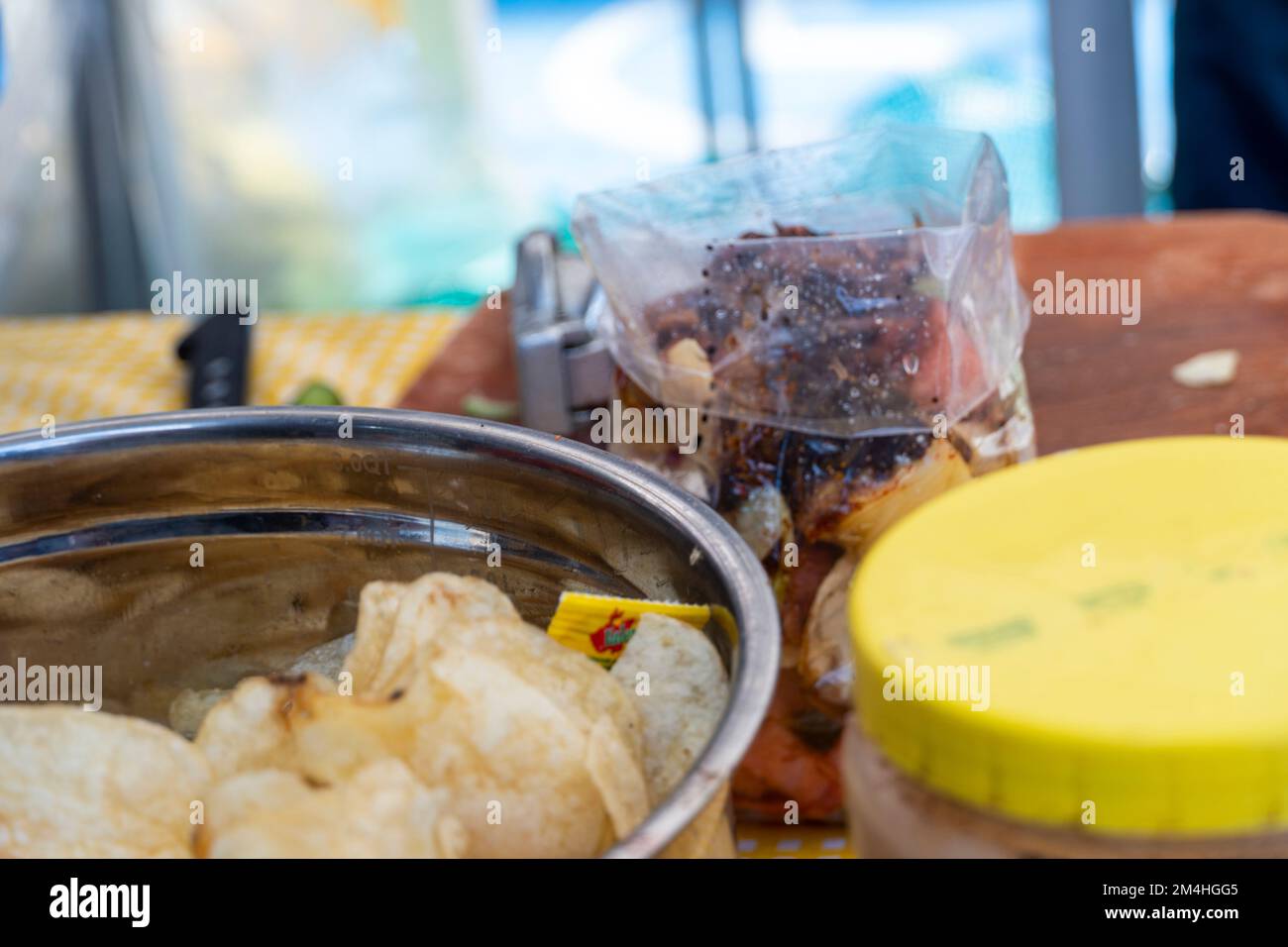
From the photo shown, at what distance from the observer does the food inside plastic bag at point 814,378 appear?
0.65 m

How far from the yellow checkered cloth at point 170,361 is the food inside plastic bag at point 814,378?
0.54m

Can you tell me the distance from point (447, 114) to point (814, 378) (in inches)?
127

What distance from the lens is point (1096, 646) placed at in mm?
368

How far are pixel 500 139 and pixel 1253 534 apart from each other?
3653 mm

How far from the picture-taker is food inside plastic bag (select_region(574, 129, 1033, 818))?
65 cm

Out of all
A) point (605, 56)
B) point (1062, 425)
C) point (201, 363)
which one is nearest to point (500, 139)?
point (605, 56)

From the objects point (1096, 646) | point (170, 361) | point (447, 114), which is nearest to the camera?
point (1096, 646)

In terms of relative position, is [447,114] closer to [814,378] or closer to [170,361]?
[170,361]

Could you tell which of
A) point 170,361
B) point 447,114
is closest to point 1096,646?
point 170,361

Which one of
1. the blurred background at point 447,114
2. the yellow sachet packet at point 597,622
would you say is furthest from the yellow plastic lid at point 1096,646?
the blurred background at point 447,114

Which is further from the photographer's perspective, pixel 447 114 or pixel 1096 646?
pixel 447 114

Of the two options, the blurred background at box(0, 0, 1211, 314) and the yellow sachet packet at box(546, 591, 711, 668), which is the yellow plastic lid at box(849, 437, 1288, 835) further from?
the blurred background at box(0, 0, 1211, 314)
